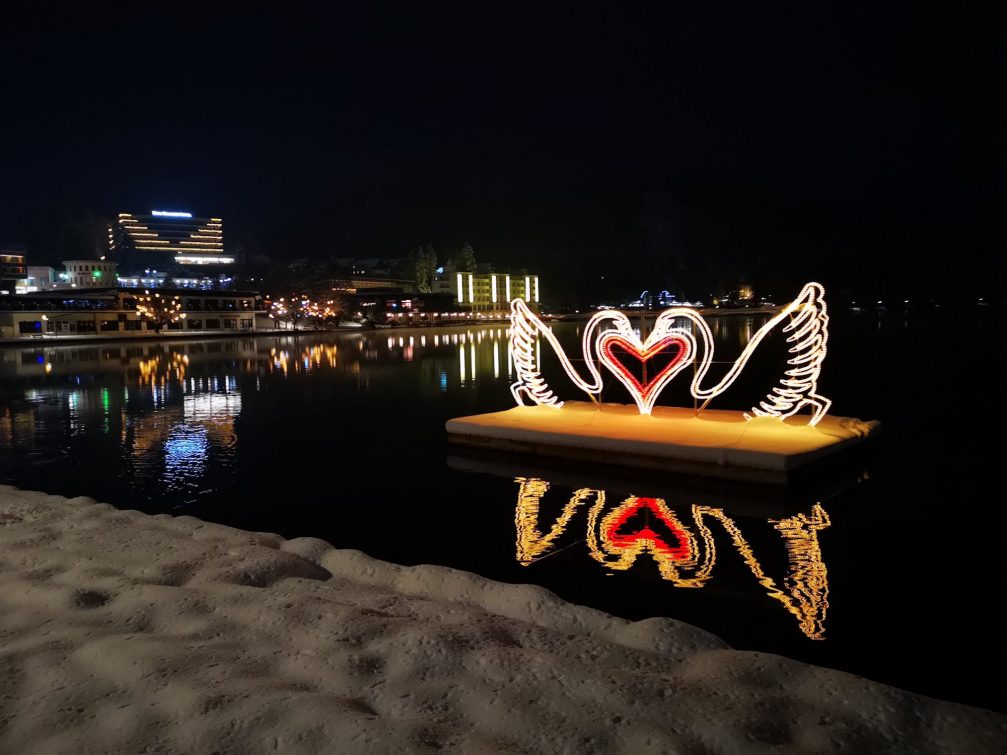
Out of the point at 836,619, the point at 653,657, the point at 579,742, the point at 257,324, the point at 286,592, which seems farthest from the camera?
the point at 257,324

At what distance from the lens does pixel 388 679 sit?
415 centimetres

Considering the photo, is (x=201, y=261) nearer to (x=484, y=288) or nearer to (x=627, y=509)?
(x=484, y=288)

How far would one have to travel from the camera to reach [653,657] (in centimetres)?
461

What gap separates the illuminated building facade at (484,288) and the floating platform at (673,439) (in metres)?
117

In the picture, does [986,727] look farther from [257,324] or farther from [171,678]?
[257,324]

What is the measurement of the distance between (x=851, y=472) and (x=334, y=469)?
921cm

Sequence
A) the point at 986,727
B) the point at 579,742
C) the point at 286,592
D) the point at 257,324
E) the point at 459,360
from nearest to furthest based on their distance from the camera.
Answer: the point at 579,742, the point at 986,727, the point at 286,592, the point at 459,360, the point at 257,324

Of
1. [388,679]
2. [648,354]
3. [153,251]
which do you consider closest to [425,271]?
[153,251]

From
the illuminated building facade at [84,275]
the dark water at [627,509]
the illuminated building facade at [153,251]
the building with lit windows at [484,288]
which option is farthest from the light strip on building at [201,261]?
the dark water at [627,509]

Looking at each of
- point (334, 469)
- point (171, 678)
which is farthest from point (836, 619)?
point (334, 469)

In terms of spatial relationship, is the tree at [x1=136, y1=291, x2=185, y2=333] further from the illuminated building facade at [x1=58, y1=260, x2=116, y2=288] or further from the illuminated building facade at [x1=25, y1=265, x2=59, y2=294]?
the illuminated building facade at [x1=25, y1=265, x2=59, y2=294]

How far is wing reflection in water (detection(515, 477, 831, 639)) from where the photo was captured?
24.4 ft

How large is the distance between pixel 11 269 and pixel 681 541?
5530 inches

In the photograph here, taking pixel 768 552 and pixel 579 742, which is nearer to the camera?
pixel 579 742
